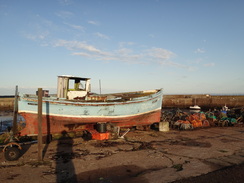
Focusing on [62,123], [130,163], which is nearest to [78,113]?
[62,123]

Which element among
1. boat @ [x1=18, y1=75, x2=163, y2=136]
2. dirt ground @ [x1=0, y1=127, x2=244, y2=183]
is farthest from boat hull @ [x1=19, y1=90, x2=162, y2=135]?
dirt ground @ [x1=0, y1=127, x2=244, y2=183]

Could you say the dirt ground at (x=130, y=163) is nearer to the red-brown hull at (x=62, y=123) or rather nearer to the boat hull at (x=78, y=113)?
the red-brown hull at (x=62, y=123)

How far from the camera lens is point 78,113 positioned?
1125cm

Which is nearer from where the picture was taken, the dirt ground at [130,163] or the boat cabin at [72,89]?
the dirt ground at [130,163]

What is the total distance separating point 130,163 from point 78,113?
541cm

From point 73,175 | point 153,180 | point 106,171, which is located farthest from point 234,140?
point 73,175

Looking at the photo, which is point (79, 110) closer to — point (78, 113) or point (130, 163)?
point (78, 113)

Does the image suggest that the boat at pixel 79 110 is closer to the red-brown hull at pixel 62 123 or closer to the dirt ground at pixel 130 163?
the red-brown hull at pixel 62 123

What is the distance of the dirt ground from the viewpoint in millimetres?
5621

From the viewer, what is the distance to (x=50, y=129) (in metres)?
10.8

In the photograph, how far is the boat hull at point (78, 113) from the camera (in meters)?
10.4

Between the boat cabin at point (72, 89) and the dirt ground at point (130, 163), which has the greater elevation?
the boat cabin at point (72, 89)

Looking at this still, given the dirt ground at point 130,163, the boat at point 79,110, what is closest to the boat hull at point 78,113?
the boat at point 79,110

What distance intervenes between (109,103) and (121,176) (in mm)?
6575
